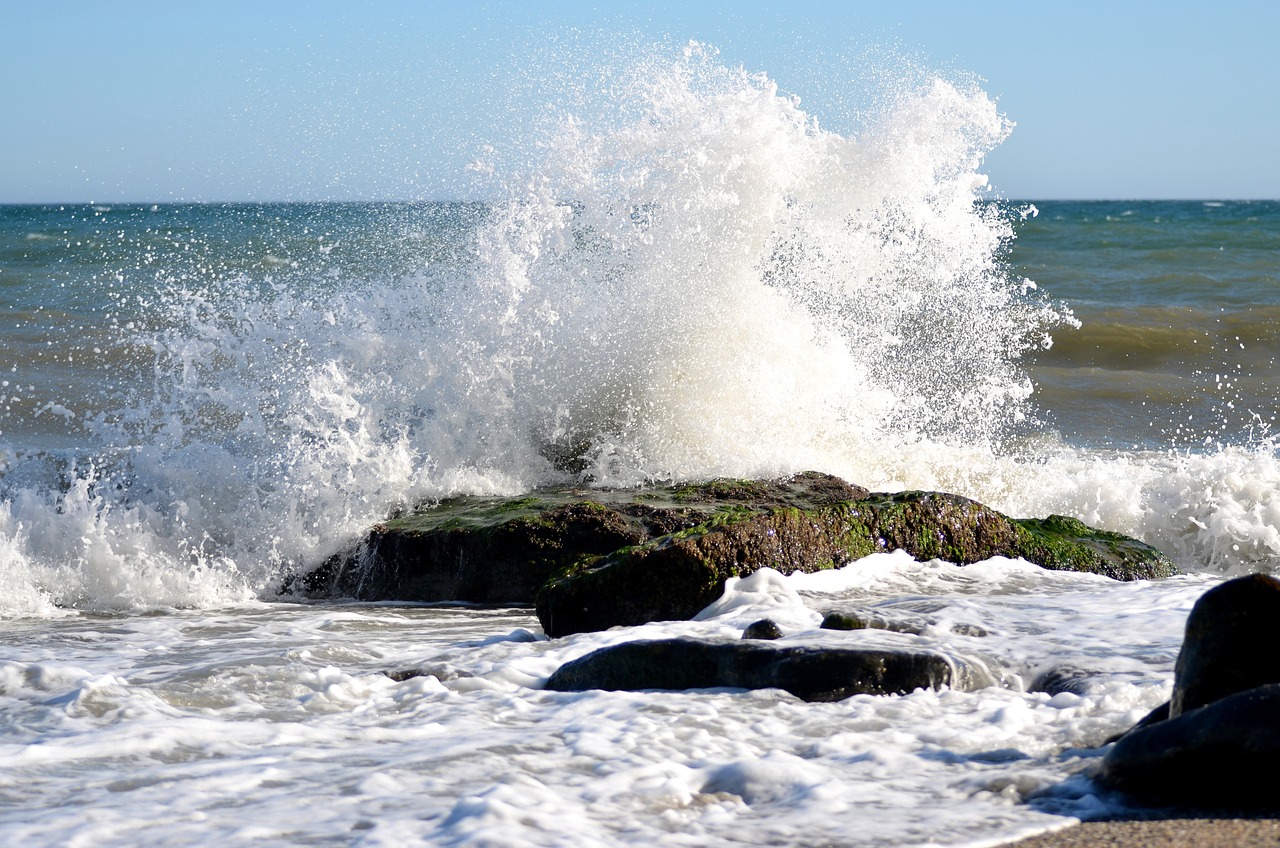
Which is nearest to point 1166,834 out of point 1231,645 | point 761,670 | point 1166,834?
point 1166,834

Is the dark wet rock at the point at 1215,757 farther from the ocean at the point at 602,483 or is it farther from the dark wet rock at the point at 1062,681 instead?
the dark wet rock at the point at 1062,681

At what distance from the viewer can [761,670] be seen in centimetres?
356

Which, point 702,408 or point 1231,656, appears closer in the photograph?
point 1231,656

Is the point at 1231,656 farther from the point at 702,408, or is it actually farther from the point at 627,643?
the point at 702,408

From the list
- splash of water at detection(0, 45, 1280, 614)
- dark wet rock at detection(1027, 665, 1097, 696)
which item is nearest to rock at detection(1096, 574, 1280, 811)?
dark wet rock at detection(1027, 665, 1097, 696)

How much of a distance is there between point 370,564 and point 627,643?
2.24 metres

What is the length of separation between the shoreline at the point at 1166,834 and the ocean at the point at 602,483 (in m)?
0.08

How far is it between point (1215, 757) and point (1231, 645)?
383mm

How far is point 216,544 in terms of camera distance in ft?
19.6

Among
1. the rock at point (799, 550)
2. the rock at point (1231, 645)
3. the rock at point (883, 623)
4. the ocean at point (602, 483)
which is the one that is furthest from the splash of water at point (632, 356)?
the rock at point (1231, 645)

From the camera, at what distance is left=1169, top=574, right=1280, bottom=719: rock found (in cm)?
281

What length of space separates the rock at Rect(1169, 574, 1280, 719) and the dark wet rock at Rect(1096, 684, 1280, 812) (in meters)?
0.20

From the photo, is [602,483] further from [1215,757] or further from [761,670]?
[1215,757]

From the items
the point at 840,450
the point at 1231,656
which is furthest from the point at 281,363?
the point at 1231,656
